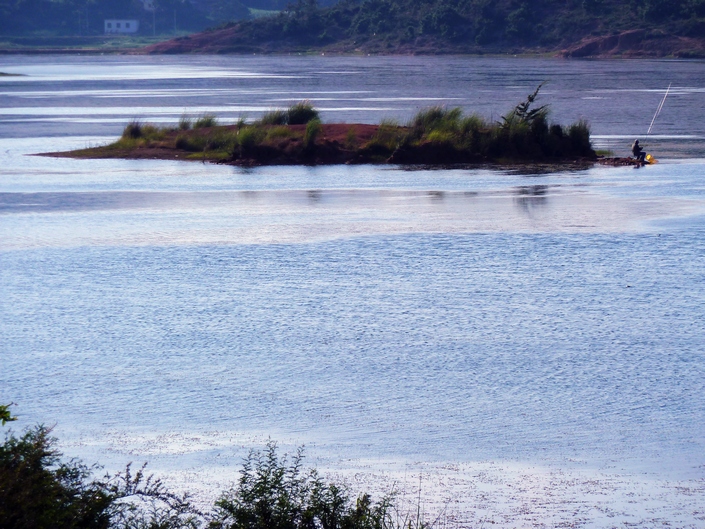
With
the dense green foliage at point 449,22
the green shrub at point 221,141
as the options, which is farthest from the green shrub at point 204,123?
the dense green foliage at point 449,22

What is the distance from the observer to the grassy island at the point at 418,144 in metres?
29.2

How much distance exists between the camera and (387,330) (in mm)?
Answer: 12086

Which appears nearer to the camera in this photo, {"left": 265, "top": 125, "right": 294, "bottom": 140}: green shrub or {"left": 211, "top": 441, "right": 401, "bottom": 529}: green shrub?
{"left": 211, "top": 441, "right": 401, "bottom": 529}: green shrub

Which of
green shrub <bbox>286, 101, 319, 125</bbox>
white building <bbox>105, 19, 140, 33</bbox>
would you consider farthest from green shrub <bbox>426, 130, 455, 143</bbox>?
white building <bbox>105, 19, 140, 33</bbox>

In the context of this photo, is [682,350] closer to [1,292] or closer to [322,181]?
[1,292]

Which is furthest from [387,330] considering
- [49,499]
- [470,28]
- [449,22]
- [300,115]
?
[470,28]

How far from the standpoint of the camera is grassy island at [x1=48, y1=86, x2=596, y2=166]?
29172 millimetres

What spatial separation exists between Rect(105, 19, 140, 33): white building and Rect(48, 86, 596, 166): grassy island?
138 m

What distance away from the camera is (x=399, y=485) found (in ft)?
25.9

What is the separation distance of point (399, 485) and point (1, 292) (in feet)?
27.1

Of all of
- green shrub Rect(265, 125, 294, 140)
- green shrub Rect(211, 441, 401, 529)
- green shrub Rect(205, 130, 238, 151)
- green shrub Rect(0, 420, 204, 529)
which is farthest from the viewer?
green shrub Rect(205, 130, 238, 151)

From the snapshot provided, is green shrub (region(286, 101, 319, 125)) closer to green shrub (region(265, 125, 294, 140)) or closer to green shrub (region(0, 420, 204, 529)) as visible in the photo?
green shrub (region(265, 125, 294, 140))

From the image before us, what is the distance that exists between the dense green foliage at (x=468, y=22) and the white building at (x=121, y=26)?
40124mm

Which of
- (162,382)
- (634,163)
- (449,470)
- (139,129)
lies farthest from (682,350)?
(139,129)
